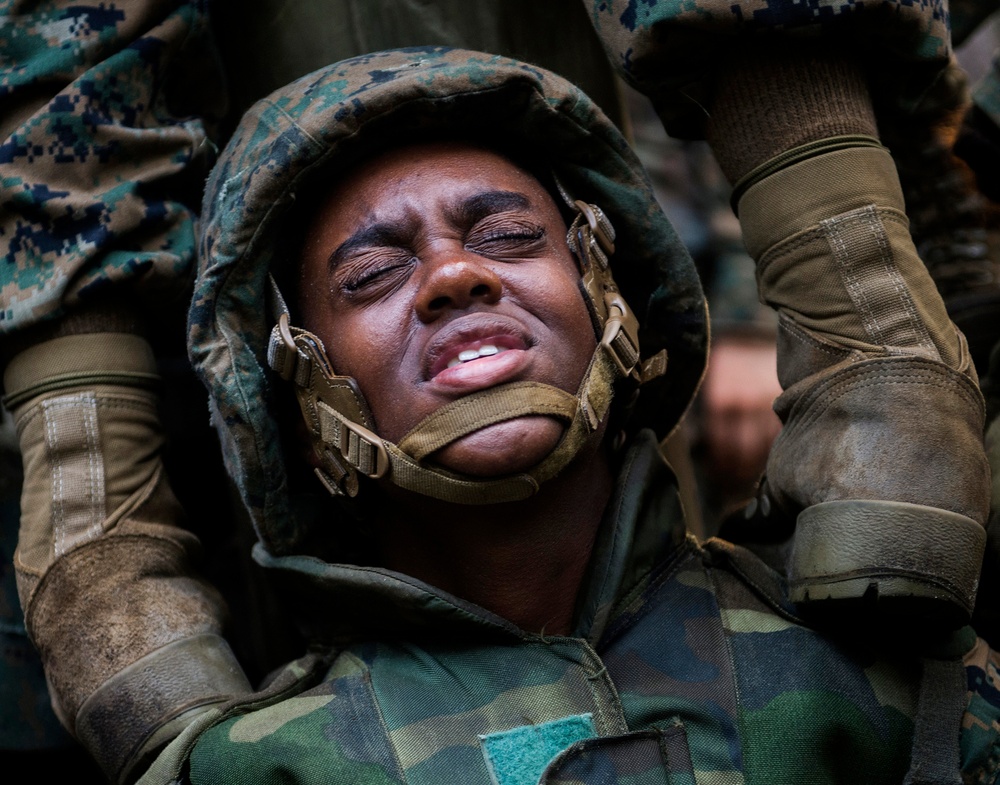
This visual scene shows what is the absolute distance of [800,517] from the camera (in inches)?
85.7

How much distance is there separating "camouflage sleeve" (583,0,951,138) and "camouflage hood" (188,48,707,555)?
7.6 inches

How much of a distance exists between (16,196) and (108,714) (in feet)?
3.89

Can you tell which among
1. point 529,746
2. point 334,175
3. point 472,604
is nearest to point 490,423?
point 472,604

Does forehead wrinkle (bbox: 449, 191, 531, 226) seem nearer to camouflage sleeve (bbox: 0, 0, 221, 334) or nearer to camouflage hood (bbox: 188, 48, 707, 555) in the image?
camouflage hood (bbox: 188, 48, 707, 555)

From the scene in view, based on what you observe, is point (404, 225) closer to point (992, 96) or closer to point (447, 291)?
point (447, 291)

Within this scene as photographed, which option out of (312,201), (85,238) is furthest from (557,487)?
(85,238)

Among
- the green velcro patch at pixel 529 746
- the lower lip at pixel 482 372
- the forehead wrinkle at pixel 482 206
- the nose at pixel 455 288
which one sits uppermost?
the forehead wrinkle at pixel 482 206

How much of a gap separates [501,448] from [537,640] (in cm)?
42

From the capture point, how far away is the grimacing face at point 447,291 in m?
2.20

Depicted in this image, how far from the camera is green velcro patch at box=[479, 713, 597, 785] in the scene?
2.08 metres

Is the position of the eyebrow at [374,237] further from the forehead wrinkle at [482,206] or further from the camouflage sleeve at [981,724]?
the camouflage sleeve at [981,724]

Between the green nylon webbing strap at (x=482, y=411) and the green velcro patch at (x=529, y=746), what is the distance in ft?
1.80

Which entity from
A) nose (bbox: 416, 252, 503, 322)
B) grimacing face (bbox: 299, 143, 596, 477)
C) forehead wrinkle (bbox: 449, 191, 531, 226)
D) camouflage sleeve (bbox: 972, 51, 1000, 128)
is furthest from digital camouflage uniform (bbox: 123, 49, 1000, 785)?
camouflage sleeve (bbox: 972, 51, 1000, 128)

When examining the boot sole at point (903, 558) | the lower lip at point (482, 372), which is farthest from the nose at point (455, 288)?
the boot sole at point (903, 558)
